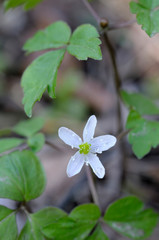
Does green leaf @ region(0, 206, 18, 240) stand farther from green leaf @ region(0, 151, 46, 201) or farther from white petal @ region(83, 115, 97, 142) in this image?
white petal @ region(83, 115, 97, 142)

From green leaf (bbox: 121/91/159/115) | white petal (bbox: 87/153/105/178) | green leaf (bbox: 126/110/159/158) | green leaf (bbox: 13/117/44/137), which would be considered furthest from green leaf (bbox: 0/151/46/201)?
green leaf (bbox: 121/91/159/115)

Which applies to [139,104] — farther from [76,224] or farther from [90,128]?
[76,224]

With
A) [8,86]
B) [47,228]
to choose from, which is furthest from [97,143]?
[8,86]

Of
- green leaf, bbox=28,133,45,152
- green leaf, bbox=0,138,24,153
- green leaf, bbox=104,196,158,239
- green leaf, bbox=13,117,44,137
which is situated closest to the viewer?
green leaf, bbox=104,196,158,239

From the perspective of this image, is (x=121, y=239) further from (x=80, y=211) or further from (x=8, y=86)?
(x=8, y=86)

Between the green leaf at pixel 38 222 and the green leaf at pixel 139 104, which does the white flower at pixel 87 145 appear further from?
the green leaf at pixel 139 104

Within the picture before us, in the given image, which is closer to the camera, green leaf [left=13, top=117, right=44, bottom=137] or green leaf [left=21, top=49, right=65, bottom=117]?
green leaf [left=21, top=49, right=65, bottom=117]
